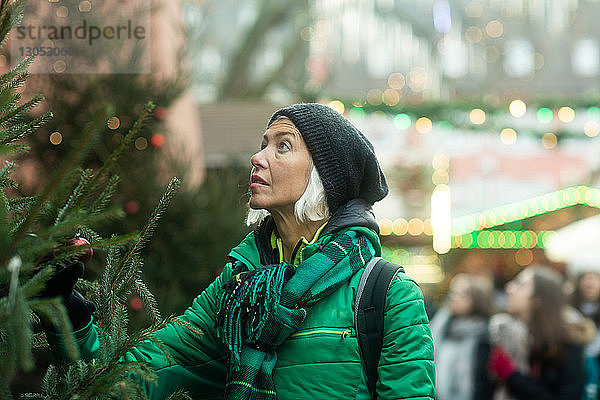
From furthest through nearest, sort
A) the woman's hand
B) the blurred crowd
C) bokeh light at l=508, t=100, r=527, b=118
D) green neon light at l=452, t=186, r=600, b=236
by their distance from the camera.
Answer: green neon light at l=452, t=186, r=600, b=236 < bokeh light at l=508, t=100, r=527, b=118 < the woman's hand < the blurred crowd

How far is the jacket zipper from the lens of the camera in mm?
2020

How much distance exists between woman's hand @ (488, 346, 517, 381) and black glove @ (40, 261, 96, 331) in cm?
385

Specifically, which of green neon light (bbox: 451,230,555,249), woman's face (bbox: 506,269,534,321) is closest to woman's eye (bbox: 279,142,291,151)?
woman's face (bbox: 506,269,534,321)

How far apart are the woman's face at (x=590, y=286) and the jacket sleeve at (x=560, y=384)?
1.20m

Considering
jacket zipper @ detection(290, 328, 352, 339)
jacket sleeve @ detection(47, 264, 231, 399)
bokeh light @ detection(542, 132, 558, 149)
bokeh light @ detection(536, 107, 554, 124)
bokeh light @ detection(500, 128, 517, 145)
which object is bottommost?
bokeh light @ detection(542, 132, 558, 149)

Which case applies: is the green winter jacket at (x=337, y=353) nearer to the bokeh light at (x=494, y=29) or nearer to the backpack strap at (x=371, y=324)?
the backpack strap at (x=371, y=324)

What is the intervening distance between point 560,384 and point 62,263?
164 inches

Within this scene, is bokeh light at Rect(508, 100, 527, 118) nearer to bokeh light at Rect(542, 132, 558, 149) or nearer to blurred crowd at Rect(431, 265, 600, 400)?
bokeh light at Rect(542, 132, 558, 149)

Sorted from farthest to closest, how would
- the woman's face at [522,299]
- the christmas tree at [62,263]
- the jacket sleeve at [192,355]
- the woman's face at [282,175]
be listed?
the woman's face at [522,299] < the woman's face at [282,175] < the jacket sleeve at [192,355] < the christmas tree at [62,263]

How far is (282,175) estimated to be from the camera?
7.27 ft

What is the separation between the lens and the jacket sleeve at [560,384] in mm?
4887

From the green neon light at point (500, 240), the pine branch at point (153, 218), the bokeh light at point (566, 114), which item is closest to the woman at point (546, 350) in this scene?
the pine branch at point (153, 218)

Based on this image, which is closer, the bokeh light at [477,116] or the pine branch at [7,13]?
the pine branch at [7,13]

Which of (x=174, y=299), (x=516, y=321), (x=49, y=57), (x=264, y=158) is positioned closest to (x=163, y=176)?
(x=174, y=299)
